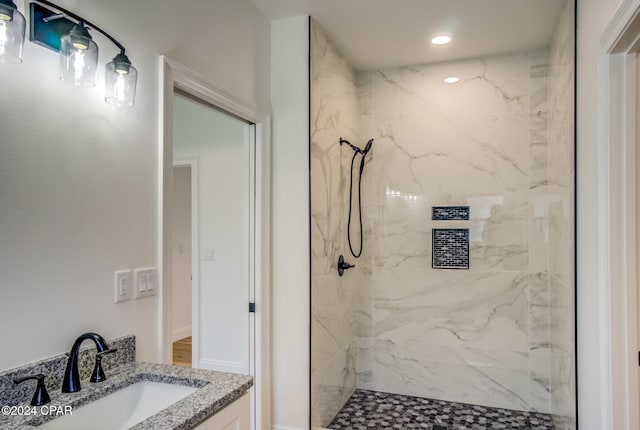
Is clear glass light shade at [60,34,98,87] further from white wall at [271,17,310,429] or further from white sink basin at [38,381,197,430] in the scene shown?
white wall at [271,17,310,429]

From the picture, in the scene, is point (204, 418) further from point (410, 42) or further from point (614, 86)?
point (410, 42)

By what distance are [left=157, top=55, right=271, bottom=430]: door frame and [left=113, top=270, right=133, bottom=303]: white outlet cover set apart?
0.17 meters

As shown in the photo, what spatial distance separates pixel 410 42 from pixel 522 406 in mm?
2898

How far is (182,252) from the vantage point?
5.72 metres

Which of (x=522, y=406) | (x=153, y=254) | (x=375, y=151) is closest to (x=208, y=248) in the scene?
(x=375, y=151)

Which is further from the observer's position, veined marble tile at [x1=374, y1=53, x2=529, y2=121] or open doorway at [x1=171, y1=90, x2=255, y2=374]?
open doorway at [x1=171, y1=90, x2=255, y2=374]

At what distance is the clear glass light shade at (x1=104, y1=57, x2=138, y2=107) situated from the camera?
1.52m

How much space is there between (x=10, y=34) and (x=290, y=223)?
185cm

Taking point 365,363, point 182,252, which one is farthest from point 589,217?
point 182,252

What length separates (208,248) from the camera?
404 cm

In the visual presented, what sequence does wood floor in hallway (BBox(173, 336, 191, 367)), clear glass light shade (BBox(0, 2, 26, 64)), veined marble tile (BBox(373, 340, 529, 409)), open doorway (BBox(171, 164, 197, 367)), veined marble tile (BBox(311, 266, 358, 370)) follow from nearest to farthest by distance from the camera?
clear glass light shade (BBox(0, 2, 26, 64)) → veined marble tile (BBox(311, 266, 358, 370)) → veined marble tile (BBox(373, 340, 529, 409)) → wood floor in hallway (BBox(173, 336, 191, 367)) → open doorway (BBox(171, 164, 197, 367))

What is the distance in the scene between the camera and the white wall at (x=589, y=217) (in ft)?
6.33

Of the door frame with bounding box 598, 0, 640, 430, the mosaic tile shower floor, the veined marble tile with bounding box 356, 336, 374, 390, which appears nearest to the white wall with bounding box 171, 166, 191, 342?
the veined marble tile with bounding box 356, 336, 374, 390

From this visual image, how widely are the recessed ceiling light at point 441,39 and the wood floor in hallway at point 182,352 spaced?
3739 mm
